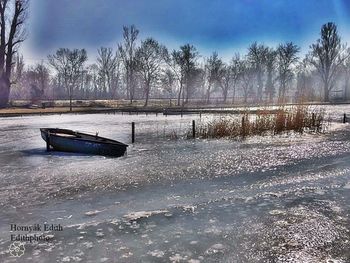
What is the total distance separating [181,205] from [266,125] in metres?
14.4

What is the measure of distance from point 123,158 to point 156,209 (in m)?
6.20

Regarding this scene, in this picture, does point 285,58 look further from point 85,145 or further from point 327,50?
point 85,145

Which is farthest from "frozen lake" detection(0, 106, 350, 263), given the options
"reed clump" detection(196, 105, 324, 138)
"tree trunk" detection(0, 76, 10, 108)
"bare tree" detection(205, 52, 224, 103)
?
"bare tree" detection(205, 52, 224, 103)

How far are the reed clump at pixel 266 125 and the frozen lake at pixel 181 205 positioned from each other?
5525 mm

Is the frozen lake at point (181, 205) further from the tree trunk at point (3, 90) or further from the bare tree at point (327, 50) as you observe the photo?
the bare tree at point (327, 50)

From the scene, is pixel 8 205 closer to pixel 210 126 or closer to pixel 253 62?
pixel 210 126

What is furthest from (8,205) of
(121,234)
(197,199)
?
(197,199)

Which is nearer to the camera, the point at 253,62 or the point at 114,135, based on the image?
the point at 114,135

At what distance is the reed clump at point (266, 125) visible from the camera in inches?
776

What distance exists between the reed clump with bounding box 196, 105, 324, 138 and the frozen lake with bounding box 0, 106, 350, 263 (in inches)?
218

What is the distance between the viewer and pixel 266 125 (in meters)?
21.0

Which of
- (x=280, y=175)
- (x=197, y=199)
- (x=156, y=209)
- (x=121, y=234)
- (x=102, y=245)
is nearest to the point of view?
(x=102, y=245)

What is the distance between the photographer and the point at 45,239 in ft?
18.7

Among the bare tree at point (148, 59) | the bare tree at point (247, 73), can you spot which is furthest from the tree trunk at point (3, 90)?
the bare tree at point (247, 73)
